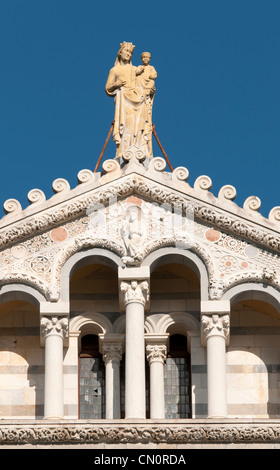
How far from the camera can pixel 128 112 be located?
5088 cm

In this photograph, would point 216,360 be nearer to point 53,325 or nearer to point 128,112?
point 53,325

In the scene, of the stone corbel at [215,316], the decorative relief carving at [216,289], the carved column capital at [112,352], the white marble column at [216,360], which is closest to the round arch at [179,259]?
the decorative relief carving at [216,289]

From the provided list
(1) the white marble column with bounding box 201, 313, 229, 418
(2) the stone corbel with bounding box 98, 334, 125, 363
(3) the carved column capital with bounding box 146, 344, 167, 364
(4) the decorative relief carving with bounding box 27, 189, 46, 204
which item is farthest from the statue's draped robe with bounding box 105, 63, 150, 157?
(1) the white marble column with bounding box 201, 313, 229, 418

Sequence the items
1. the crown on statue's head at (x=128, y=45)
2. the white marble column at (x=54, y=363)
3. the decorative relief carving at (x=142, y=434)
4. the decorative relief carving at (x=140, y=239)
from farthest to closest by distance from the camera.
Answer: the crown on statue's head at (x=128, y=45), the decorative relief carving at (x=140, y=239), the white marble column at (x=54, y=363), the decorative relief carving at (x=142, y=434)

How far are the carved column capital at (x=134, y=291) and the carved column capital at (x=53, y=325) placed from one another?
118 centimetres

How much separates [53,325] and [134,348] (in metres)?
1.66

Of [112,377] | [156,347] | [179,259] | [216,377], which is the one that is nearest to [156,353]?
[156,347]

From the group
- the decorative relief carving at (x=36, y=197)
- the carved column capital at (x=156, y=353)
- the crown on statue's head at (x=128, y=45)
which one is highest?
the crown on statue's head at (x=128, y=45)

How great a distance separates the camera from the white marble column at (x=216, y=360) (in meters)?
47.5

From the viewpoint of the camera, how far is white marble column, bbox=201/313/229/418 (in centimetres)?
4747

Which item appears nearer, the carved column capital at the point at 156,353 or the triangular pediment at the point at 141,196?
the triangular pediment at the point at 141,196

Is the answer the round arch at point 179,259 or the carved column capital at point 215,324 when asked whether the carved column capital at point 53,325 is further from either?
the carved column capital at point 215,324

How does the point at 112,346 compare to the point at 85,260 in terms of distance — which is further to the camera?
the point at 112,346

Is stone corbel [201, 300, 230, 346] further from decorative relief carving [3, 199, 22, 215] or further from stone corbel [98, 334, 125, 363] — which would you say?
decorative relief carving [3, 199, 22, 215]
